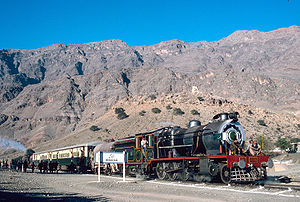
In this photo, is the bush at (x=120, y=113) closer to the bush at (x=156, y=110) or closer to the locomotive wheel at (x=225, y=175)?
the bush at (x=156, y=110)

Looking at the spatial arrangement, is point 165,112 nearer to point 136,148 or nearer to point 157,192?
point 136,148

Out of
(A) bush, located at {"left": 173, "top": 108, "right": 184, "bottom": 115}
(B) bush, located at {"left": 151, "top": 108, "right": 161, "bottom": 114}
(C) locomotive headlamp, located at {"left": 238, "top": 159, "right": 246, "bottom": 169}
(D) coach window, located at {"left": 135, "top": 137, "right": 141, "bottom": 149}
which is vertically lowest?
(C) locomotive headlamp, located at {"left": 238, "top": 159, "right": 246, "bottom": 169}

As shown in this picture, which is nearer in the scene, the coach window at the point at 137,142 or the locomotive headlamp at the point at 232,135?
the locomotive headlamp at the point at 232,135

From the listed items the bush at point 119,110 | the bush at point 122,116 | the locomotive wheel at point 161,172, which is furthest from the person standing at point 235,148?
the bush at point 119,110

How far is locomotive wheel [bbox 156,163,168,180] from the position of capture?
75.1 ft

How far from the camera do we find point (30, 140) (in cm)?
11350

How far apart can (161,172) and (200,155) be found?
15.8 ft

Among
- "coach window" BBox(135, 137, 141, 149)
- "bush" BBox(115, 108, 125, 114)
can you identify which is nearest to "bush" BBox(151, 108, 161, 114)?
"bush" BBox(115, 108, 125, 114)

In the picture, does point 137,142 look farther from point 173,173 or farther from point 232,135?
point 232,135

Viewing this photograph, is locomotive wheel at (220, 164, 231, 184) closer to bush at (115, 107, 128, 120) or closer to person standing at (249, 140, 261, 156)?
person standing at (249, 140, 261, 156)

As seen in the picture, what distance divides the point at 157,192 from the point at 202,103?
227ft

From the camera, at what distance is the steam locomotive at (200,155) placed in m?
17.8

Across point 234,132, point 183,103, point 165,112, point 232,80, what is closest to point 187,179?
point 234,132

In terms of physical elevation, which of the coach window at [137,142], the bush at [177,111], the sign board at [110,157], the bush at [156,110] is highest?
the bush at [156,110]
